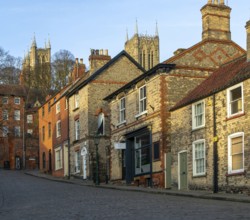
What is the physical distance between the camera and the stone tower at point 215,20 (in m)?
31.8

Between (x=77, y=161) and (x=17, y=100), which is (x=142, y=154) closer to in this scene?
(x=77, y=161)

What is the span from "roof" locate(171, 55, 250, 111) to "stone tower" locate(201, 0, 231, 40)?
306 cm

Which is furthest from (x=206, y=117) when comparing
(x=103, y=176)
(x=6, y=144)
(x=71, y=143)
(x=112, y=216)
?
(x=6, y=144)

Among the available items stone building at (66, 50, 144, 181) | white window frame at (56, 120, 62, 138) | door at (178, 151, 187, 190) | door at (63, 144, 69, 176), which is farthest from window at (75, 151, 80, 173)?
door at (178, 151, 187, 190)

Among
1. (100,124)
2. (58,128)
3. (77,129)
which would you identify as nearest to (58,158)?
(58,128)

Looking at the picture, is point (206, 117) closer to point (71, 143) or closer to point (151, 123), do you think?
point (151, 123)

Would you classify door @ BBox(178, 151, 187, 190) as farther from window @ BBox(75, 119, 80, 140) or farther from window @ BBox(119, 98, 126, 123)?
window @ BBox(75, 119, 80, 140)

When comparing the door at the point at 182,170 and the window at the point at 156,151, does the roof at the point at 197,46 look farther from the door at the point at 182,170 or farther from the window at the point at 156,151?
the door at the point at 182,170

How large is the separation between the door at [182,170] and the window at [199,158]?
142cm

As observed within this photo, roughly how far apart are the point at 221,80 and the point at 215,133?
9.97 ft

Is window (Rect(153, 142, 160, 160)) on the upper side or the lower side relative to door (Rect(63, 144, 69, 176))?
upper

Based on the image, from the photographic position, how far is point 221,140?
79.5ft

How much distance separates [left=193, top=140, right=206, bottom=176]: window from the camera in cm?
2578

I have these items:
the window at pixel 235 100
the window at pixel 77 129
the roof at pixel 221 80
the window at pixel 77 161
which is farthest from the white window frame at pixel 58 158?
the window at pixel 235 100
